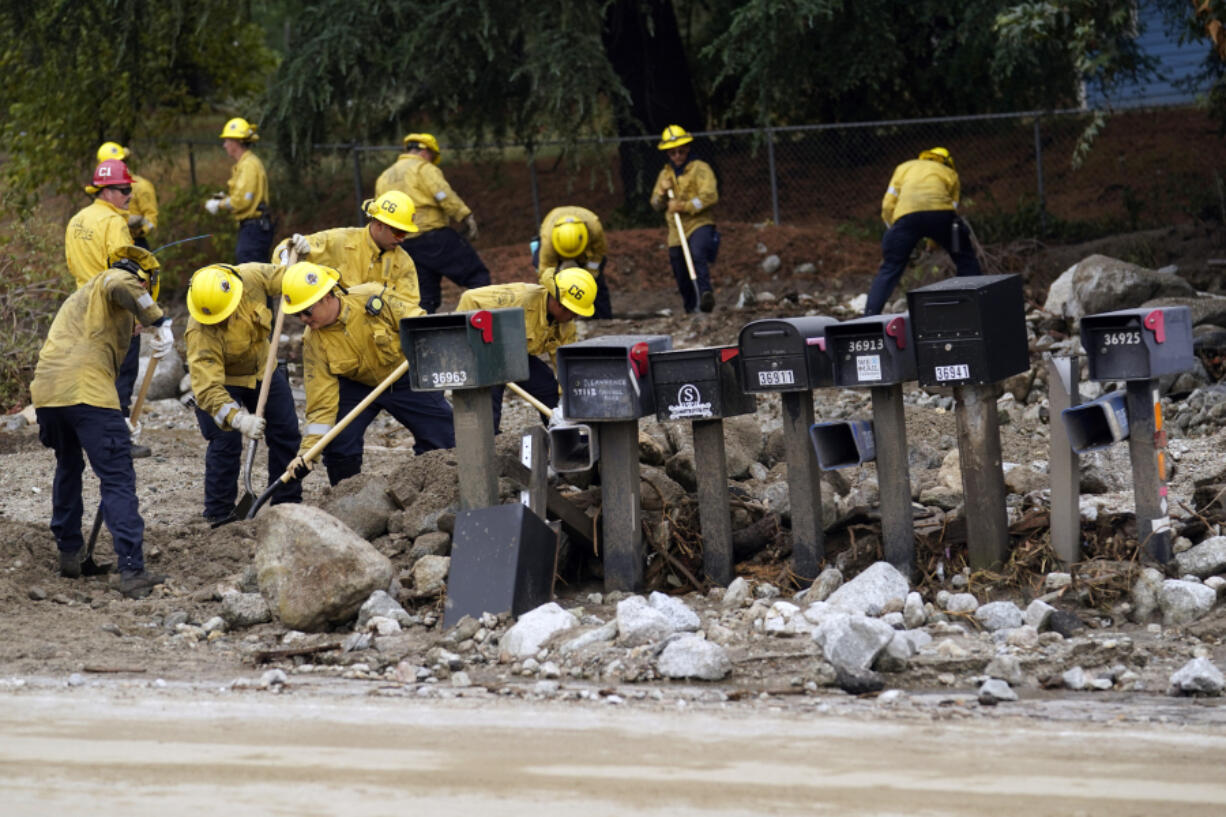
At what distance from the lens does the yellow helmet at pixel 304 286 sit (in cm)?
797

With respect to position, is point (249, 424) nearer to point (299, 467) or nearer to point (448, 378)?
point (299, 467)

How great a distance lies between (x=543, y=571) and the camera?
686 centimetres

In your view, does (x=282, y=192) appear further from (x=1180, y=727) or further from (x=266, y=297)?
(x=1180, y=727)

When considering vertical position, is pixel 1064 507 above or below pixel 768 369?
below

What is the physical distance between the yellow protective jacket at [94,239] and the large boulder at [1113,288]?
7.46m

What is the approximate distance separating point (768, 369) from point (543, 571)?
4.49 ft

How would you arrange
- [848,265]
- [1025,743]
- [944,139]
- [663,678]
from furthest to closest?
[944,139]
[848,265]
[663,678]
[1025,743]

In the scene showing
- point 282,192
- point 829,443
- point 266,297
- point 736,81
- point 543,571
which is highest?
point 736,81

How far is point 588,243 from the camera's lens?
452 inches

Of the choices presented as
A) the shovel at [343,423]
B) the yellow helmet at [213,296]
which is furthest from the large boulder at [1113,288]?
the yellow helmet at [213,296]

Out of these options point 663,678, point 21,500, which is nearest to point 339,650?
point 663,678

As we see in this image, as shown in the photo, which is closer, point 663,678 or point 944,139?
point 663,678

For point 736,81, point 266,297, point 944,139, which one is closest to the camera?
point 266,297

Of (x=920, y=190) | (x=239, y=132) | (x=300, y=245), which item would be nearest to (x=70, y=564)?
(x=300, y=245)
